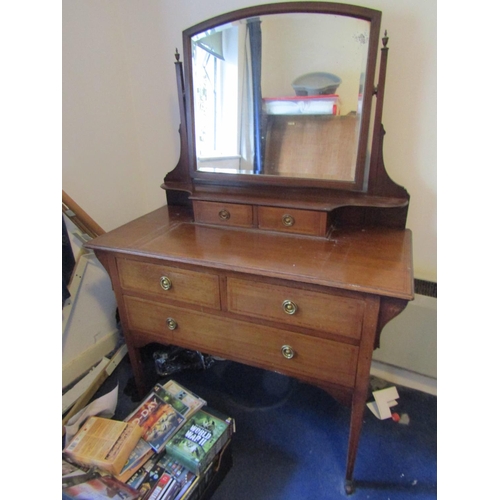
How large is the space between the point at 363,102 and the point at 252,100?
42 centimetres

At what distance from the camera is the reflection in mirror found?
110cm

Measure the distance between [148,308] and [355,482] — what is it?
100 cm

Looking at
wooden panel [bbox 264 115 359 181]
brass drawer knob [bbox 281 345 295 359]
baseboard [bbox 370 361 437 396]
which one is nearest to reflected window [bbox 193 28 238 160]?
wooden panel [bbox 264 115 359 181]

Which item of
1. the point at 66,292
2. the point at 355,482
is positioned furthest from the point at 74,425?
the point at 355,482

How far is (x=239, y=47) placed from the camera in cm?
121

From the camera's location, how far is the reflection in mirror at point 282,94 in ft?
3.62

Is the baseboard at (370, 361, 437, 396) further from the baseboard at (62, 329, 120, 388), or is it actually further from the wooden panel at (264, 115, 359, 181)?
the baseboard at (62, 329, 120, 388)

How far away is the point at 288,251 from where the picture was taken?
1036mm

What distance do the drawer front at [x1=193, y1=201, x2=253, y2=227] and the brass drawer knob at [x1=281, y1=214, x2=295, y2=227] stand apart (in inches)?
5.1

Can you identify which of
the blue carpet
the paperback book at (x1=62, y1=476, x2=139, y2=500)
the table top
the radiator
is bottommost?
the blue carpet

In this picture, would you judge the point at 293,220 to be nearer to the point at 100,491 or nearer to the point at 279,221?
the point at 279,221

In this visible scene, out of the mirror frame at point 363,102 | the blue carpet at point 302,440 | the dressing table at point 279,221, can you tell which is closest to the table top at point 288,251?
the dressing table at point 279,221

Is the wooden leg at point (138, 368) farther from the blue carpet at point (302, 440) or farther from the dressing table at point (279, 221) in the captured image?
the blue carpet at point (302, 440)

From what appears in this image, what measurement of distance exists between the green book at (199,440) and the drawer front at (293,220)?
2.40 feet
